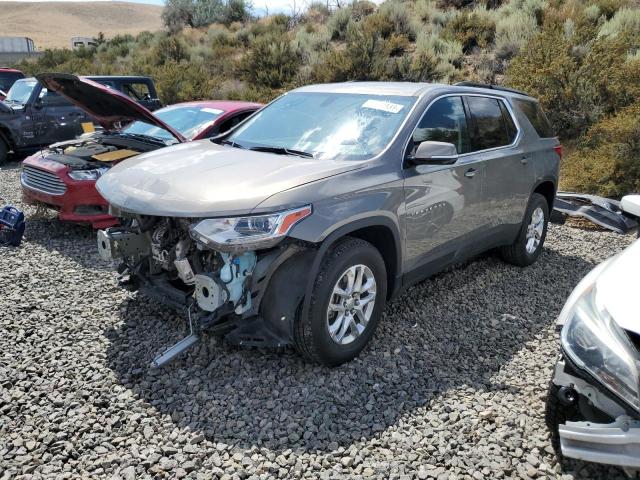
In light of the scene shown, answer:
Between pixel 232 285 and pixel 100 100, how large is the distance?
3.58 meters

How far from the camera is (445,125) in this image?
4.33m

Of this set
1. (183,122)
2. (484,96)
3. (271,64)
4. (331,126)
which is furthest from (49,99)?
(484,96)

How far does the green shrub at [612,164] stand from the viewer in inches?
321

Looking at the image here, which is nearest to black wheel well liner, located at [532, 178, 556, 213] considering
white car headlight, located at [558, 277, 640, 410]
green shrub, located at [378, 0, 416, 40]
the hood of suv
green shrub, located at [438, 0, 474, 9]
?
the hood of suv

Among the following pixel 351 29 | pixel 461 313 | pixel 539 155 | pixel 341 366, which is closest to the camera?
pixel 341 366

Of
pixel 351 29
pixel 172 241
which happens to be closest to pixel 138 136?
pixel 172 241

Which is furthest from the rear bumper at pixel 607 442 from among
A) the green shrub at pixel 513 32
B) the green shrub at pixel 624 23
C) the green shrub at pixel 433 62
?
the green shrub at pixel 513 32

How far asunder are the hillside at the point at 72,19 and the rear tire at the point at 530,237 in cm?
7609

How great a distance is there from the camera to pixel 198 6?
→ 28.0 m

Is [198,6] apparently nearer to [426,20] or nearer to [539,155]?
[426,20]

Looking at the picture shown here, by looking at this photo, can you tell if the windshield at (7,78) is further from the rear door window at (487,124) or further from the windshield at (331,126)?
the rear door window at (487,124)

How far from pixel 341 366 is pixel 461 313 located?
4.61 ft

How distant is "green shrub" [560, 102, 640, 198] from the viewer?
8.16 metres

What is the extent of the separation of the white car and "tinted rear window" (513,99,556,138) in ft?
9.88
